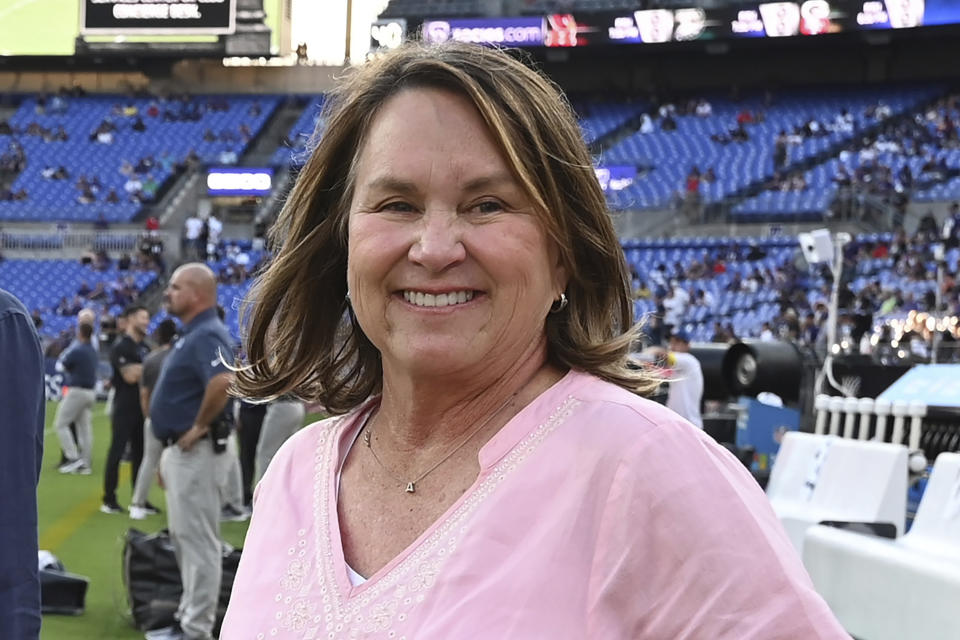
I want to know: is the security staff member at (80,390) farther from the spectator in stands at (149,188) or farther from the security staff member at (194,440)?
the spectator in stands at (149,188)

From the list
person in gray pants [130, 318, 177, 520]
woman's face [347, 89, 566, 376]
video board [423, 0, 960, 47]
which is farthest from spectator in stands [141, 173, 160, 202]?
woman's face [347, 89, 566, 376]

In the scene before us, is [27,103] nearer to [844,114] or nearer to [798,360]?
[844,114]

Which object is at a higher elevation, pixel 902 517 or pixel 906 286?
pixel 902 517

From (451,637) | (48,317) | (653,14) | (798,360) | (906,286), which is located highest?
(653,14)

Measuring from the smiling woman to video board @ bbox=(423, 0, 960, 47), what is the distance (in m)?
27.3

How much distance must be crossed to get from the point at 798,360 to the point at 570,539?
8109mm

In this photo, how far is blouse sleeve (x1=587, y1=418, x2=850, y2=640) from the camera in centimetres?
116

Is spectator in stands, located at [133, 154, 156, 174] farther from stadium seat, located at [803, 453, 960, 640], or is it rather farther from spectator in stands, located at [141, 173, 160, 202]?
stadium seat, located at [803, 453, 960, 640]

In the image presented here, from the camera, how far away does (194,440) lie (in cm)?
586

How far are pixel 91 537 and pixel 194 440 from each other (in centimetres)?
322

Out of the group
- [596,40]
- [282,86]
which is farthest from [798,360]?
[282,86]

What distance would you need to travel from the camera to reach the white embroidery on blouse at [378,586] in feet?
4.33

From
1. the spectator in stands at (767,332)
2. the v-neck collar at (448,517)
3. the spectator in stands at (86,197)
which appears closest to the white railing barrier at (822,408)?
the v-neck collar at (448,517)

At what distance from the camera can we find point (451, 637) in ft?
4.11
